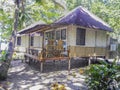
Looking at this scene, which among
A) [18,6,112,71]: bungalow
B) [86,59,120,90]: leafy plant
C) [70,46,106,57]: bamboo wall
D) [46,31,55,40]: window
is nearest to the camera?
[86,59,120,90]: leafy plant

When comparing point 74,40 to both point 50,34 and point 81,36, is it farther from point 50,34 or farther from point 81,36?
point 50,34

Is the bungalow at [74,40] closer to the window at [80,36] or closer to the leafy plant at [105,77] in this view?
the window at [80,36]

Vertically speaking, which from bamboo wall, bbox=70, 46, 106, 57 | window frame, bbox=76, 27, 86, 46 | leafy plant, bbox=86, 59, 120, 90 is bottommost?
leafy plant, bbox=86, 59, 120, 90

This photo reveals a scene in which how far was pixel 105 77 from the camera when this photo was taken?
6.95 m

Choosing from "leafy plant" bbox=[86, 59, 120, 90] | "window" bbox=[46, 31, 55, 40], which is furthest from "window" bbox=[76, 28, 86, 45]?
"leafy plant" bbox=[86, 59, 120, 90]

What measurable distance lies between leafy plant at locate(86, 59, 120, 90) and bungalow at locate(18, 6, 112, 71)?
556cm

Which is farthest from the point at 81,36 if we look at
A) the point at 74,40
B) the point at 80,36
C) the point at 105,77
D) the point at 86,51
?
the point at 105,77

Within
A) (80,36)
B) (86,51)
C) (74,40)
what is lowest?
(86,51)

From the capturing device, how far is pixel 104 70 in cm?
699

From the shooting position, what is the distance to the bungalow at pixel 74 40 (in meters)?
13.0

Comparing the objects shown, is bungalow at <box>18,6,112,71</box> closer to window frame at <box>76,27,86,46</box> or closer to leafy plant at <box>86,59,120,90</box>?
window frame at <box>76,27,86,46</box>

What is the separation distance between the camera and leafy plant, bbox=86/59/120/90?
6820mm

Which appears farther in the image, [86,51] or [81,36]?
[81,36]

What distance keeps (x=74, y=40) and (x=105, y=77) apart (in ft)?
24.8
